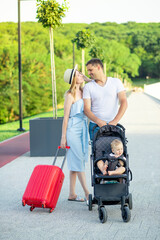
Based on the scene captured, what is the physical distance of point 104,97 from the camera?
5.68 meters

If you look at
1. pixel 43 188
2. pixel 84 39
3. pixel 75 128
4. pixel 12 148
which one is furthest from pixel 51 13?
pixel 84 39

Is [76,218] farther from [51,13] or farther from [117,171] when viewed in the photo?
[51,13]

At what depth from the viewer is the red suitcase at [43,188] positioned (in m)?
5.41

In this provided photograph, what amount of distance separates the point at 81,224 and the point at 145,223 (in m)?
0.70

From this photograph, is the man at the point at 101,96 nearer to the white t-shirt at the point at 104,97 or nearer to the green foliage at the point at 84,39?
the white t-shirt at the point at 104,97

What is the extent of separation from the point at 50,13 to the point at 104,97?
22.7 ft

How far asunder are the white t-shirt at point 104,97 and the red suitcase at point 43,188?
88cm

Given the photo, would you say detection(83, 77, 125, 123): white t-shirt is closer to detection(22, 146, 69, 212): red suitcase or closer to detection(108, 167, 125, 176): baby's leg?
detection(108, 167, 125, 176): baby's leg

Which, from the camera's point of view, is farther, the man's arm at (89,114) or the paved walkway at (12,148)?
the paved walkway at (12,148)

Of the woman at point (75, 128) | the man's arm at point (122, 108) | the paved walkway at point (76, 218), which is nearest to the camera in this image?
the paved walkway at point (76, 218)

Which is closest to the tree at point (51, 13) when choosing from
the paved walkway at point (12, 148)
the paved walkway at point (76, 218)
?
the paved walkway at point (12, 148)

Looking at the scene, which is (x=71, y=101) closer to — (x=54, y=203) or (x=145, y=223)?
(x=54, y=203)

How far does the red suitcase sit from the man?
82cm

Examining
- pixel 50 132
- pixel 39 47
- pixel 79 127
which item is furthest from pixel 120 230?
pixel 39 47
